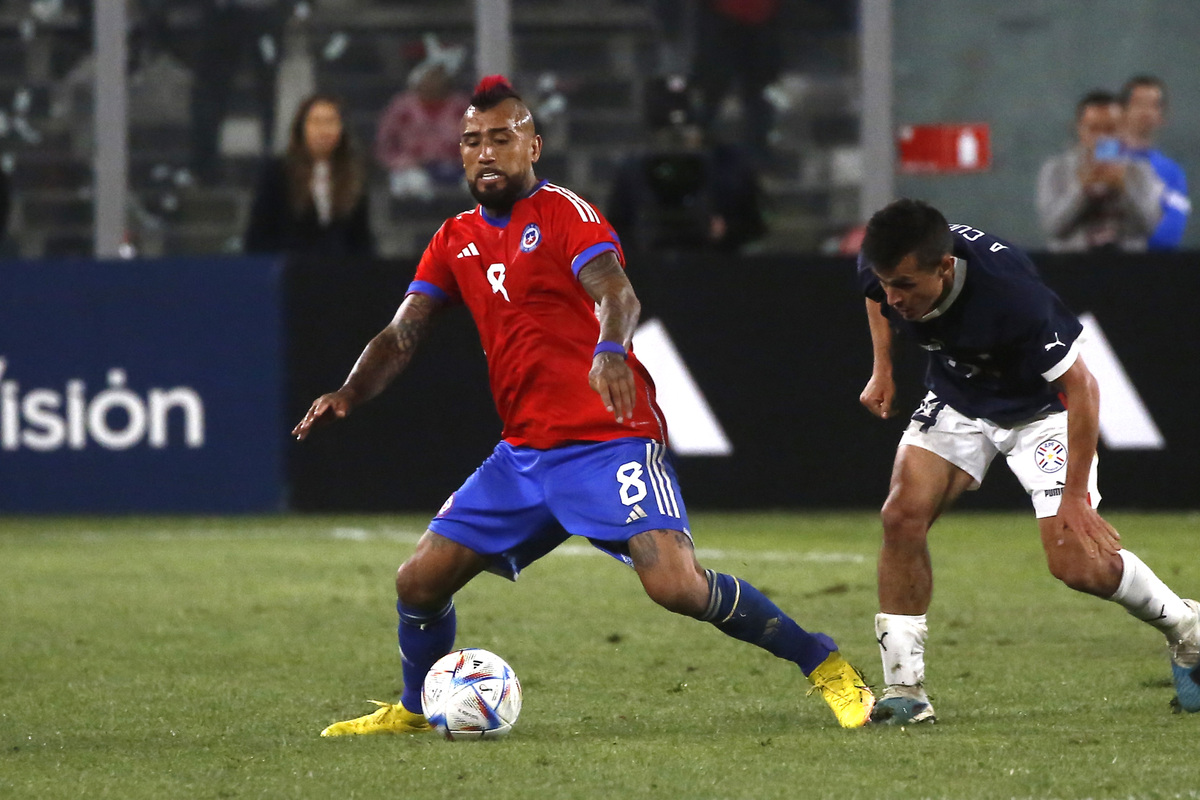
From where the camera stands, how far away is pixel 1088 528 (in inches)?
207

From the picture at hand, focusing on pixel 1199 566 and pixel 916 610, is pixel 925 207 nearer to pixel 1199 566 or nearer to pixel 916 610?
pixel 916 610

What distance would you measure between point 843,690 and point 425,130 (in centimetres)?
835

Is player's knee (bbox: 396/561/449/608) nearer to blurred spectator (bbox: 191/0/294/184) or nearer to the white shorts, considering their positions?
the white shorts

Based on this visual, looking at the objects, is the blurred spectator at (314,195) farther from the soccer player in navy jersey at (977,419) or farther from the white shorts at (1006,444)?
the white shorts at (1006,444)

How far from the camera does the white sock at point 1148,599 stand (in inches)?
222

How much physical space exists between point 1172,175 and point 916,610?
7.43 metres

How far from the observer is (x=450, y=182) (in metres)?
13.6

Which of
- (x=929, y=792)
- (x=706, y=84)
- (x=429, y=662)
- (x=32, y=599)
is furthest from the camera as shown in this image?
(x=706, y=84)

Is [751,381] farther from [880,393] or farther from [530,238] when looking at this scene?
[530,238]

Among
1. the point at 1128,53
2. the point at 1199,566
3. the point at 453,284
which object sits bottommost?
the point at 1199,566

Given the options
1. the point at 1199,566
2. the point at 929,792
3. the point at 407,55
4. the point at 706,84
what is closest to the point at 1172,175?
the point at 706,84

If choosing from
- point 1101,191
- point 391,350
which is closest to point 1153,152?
point 1101,191

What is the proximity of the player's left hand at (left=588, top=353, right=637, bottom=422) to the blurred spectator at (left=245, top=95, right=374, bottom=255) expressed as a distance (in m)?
6.50

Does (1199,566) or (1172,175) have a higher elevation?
(1172,175)
